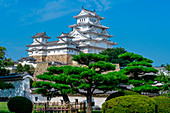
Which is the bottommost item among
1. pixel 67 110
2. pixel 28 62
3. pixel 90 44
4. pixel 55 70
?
pixel 67 110

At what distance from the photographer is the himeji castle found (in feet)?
202

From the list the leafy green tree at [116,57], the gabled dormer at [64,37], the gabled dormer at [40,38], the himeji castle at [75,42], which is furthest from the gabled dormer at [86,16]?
the leafy green tree at [116,57]

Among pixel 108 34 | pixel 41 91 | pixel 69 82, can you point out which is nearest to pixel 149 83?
pixel 69 82

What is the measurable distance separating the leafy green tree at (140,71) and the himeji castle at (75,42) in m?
40.3

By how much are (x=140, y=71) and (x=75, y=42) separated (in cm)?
4621

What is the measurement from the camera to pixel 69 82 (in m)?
15.6

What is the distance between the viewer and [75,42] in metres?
64.9

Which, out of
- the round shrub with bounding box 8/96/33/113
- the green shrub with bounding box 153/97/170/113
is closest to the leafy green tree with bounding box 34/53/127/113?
the round shrub with bounding box 8/96/33/113

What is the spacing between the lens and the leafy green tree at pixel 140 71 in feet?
61.6

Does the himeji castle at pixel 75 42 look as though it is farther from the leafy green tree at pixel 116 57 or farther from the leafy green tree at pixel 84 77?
the leafy green tree at pixel 84 77

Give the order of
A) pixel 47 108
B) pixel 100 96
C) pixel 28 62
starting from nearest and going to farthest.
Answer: pixel 47 108 → pixel 100 96 → pixel 28 62

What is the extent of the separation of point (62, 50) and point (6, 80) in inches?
1466

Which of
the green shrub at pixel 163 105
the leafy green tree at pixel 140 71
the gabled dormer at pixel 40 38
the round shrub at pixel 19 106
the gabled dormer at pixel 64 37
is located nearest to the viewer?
the green shrub at pixel 163 105

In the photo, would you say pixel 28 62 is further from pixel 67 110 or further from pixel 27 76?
pixel 67 110
